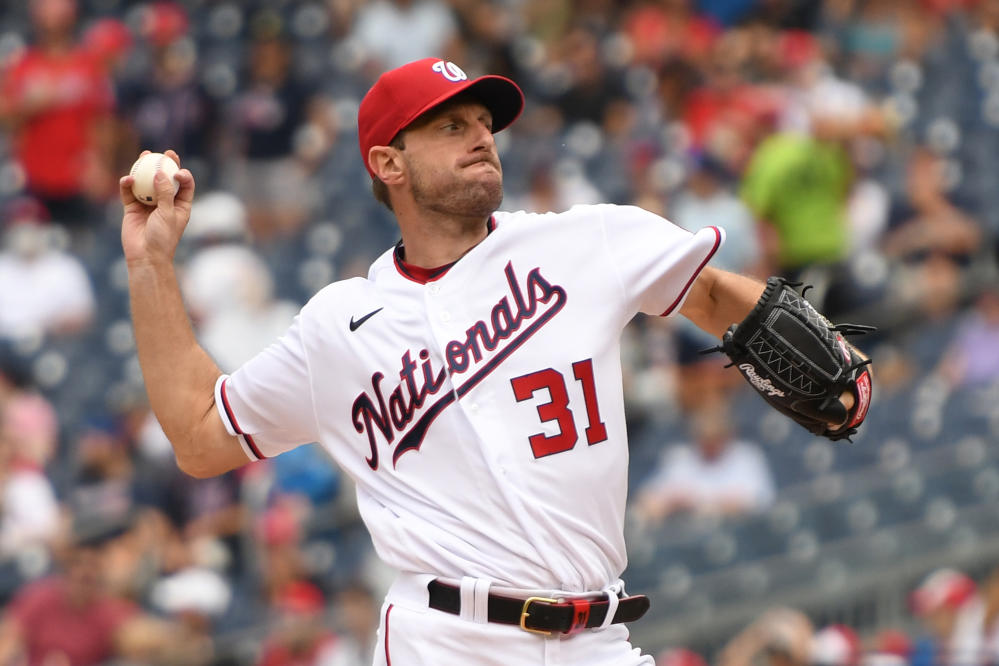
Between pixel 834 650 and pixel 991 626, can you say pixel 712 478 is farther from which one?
pixel 991 626

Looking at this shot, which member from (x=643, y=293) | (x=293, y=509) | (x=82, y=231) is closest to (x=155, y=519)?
(x=293, y=509)

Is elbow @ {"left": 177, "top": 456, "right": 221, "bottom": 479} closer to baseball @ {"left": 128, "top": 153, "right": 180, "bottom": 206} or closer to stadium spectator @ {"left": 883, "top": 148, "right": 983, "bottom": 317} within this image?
baseball @ {"left": 128, "top": 153, "right": 180, "bottom": 206}

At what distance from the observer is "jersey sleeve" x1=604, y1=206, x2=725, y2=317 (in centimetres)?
333

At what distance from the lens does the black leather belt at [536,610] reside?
322 cm

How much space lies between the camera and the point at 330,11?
456 inches

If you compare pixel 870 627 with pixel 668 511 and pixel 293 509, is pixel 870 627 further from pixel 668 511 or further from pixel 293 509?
pixel 293 509

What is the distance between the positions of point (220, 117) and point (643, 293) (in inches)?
298

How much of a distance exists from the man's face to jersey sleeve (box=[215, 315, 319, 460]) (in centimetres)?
40

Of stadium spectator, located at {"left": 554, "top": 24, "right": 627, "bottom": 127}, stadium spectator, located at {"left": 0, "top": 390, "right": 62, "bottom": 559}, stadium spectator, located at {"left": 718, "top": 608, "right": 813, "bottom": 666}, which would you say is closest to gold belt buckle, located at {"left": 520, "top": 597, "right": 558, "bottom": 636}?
stadium spectator, located at {"left": 718, "top": 608, "right": 813, "bottom": 666}

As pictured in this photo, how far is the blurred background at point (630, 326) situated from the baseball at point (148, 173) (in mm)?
3800

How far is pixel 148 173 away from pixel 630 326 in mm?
5365

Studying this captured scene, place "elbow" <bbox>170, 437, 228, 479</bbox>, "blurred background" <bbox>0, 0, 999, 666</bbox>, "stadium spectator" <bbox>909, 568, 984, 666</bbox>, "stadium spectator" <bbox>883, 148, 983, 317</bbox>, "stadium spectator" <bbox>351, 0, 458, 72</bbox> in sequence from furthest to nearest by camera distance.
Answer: "stadium spectator" <bbox>351, 0, 458, 72</bbox> < "stadium spectator" <bbox>883, 148, 983, 317</bbox> < "blurred background" <bbox>0, 0, 999, 666</bbox> < "stadium spectator" <bbox>909, 568, 984, 666</bbox> < "elbow" <bbox>170, 437, 228, 479</bbox>

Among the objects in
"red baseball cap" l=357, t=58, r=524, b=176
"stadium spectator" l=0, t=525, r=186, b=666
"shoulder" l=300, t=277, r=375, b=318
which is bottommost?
"stadium spectator" l=0, t=525, r=186, b=666

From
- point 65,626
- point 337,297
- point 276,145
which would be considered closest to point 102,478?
point 65,626
